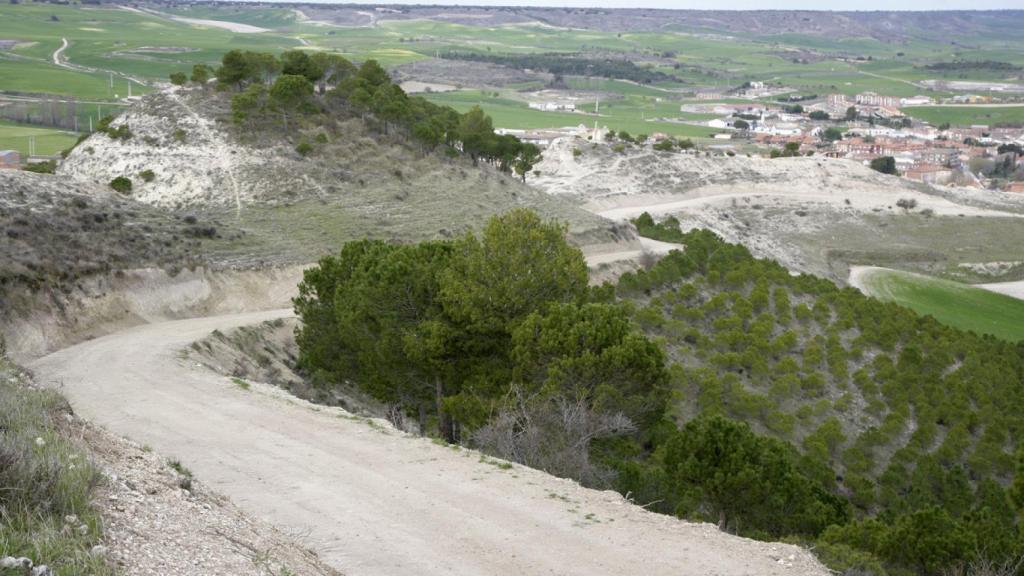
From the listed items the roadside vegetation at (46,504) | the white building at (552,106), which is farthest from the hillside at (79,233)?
the white building at (552,106)

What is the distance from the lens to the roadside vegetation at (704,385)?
57.2 feet

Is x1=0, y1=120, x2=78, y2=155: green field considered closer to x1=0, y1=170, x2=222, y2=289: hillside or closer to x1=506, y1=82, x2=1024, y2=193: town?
x1=0, y1=170, x2=222, y2=289: hillside

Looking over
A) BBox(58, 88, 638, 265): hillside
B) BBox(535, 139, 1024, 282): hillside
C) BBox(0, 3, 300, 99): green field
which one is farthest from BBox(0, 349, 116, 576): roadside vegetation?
BBox(0, 3, 300, 99): green field

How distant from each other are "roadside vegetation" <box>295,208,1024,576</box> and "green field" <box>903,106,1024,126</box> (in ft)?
476

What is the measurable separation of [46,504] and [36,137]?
6316cm

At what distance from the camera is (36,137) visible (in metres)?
64.6

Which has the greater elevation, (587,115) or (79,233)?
(79,233)

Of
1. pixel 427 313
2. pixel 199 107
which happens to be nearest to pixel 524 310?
pixel 427 313

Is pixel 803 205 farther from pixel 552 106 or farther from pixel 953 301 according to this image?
pixel 552 106

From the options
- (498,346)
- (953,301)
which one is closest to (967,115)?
(953,301)

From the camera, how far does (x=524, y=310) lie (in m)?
23.5

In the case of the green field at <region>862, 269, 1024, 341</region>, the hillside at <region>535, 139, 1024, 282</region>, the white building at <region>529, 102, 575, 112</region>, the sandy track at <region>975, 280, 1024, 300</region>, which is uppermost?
the white building at <region>529, 102, 575, 112</region>

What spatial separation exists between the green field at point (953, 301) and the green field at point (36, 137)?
48.4 m

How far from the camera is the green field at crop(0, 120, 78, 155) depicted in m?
60.1
